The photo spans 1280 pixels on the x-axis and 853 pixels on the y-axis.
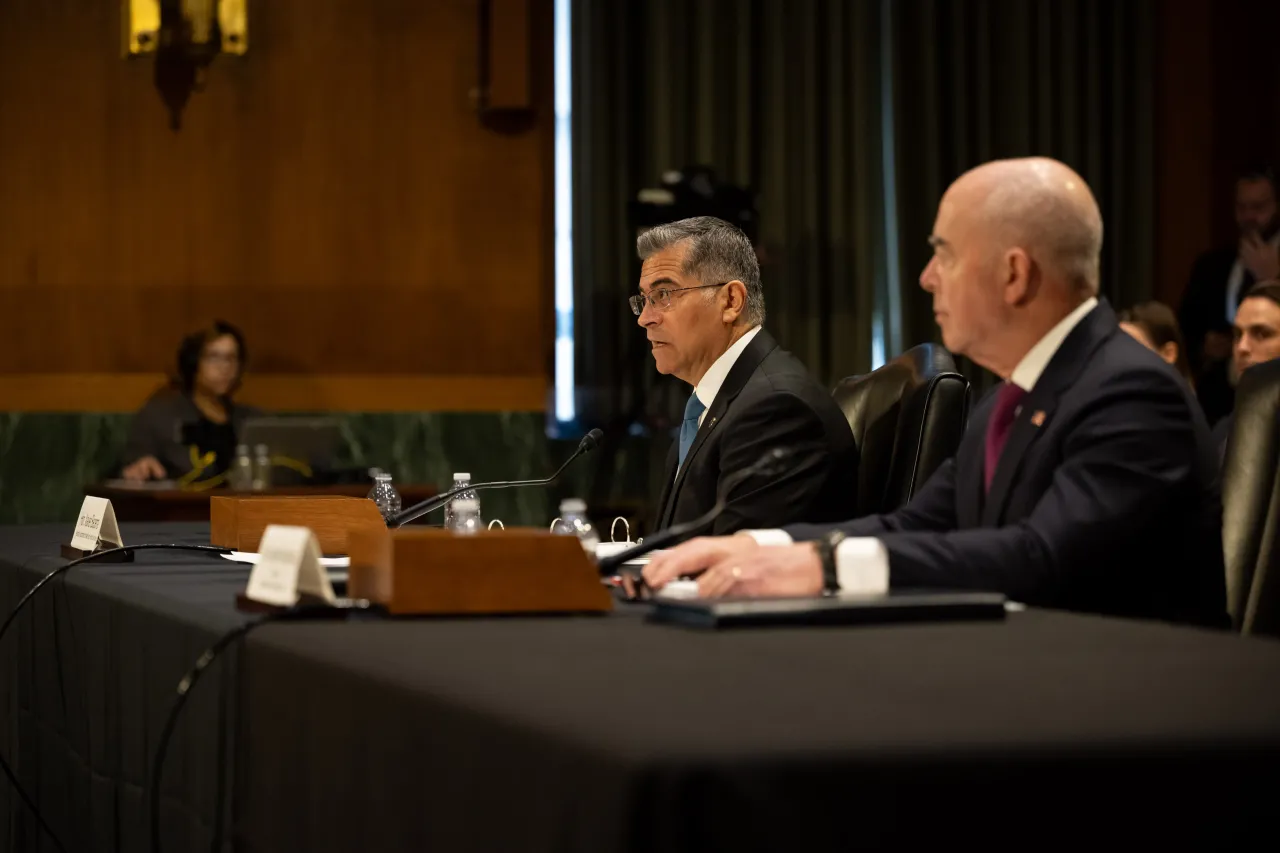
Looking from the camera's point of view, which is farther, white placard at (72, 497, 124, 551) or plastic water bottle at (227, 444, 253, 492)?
plastic water bottle at (227, 444, 253, 492)

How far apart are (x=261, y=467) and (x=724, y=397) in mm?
3059

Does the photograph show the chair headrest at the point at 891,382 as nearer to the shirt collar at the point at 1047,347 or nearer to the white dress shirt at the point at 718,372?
the white dress shirt at the point at 718,372

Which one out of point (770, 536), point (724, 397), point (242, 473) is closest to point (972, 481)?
point (770, 536)

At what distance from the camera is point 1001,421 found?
2.31 meters

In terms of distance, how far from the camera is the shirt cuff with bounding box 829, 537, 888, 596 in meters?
1.88

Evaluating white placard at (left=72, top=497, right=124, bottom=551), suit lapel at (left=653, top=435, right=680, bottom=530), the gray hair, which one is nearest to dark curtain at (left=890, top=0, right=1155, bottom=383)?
the gray hair

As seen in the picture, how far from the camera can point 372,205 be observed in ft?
23.7

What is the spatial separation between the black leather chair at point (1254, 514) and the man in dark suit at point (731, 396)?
88 cm

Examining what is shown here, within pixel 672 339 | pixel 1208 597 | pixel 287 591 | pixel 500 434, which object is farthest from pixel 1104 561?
pixel 500 434

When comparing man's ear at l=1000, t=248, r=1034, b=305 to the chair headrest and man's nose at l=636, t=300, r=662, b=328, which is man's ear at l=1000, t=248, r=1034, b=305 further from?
man's nose at l=636, t=300, r=662, b=328

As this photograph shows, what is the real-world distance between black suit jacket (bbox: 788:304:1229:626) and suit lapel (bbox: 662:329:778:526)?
1.02 metres

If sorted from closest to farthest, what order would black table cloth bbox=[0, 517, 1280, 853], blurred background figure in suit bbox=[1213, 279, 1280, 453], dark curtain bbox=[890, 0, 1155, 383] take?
black table cloth bbox=[0, 517, 1280, 853], blurred background figure in suit bbox=[1213, 279, 1280, 453], dark curtain bbox=[890, 0, 1155, 383]

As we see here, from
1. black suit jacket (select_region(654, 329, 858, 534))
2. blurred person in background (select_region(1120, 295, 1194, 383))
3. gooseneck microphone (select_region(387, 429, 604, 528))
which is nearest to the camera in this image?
gooseneck microphone (select_region(387, 429, 604, 528))

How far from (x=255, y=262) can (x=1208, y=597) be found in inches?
220
